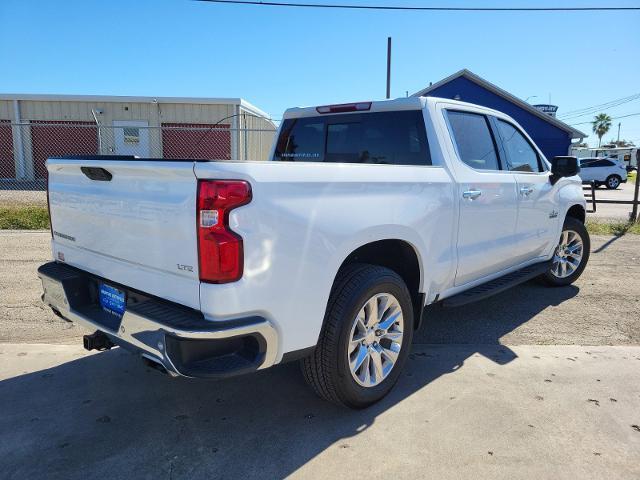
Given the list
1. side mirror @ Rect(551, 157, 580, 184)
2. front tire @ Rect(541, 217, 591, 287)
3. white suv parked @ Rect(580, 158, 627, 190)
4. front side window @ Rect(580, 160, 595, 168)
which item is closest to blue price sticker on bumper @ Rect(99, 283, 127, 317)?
side mirror @ Rect(551, 157, 580, 184)

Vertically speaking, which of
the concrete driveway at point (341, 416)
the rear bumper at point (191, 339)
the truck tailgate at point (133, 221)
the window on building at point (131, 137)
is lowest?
the concrete driveway at point (341, 416)

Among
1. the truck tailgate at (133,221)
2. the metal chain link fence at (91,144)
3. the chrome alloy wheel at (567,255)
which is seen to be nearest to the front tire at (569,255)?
the chrome alloy wheel at (567,255)

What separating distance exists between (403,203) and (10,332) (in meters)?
3.61

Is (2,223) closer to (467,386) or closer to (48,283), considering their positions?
(48,283)

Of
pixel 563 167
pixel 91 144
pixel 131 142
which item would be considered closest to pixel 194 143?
pixel 131 142

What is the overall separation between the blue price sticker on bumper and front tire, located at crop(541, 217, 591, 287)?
186 inches

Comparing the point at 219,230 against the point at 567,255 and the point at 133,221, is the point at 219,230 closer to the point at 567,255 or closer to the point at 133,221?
the point at 133,221

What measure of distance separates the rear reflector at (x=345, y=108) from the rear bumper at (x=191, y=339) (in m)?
2.37

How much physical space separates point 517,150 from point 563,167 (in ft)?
1.81

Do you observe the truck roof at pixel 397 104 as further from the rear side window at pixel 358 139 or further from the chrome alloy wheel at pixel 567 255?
the chrome alloy wheel at pixel 567 255

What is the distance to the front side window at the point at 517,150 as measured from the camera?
14.9 ft

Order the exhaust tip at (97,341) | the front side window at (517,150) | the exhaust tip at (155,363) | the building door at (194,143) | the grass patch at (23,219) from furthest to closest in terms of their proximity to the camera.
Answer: the building door at (194,143) < the grass patch at (23,219) < the front side window at (517,150) < the exhaust tip at (97,341) < the exhaust tip at (155,363)

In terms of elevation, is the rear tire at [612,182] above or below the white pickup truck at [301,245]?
below

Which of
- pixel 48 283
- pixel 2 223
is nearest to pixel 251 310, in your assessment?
pixel 48 283
